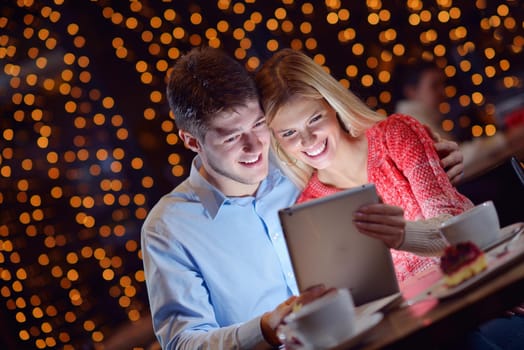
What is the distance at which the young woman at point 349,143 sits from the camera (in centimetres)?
153

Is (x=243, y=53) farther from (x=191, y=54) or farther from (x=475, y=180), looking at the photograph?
(x=475, y=180)

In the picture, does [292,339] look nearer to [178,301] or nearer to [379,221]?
[379,221]

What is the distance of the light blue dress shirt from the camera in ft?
4.96

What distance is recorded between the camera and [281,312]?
1.14 m

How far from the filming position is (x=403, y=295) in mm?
1116

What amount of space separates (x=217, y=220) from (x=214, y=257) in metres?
0.11

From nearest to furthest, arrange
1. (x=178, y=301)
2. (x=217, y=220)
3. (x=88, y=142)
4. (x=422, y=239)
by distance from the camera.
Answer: (x=422, y=239) < (x=178, y=301) < (x=217, y=220) < (x=88, y=142)

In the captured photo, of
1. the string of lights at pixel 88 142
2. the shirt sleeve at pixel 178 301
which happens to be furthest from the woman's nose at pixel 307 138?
the string of lights at pixel 88 142

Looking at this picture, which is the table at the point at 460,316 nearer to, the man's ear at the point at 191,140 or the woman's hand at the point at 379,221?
the woman's hand at the point at 379,221

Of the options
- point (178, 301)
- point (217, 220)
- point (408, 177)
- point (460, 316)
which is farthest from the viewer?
point (217, 220)

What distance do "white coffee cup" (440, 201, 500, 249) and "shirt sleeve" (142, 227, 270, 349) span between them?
478 millimetres

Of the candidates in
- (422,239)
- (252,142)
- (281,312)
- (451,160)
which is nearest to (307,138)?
(252,142)

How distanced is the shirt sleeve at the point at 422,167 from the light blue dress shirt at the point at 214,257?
387mm

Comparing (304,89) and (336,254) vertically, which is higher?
(304,89)
